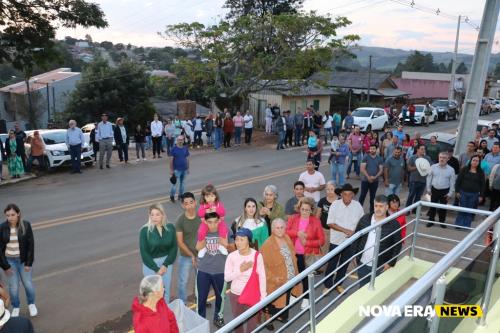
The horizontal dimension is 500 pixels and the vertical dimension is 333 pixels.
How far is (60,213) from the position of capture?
38.5 feet

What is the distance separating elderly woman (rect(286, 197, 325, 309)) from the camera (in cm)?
657

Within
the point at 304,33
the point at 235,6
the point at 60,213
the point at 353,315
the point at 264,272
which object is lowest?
the point at 60,213

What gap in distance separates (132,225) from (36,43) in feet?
29.4

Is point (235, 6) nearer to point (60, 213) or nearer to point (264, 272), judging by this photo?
point (60, 213)

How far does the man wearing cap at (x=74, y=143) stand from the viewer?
15586mm

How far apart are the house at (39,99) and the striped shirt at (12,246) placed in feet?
144

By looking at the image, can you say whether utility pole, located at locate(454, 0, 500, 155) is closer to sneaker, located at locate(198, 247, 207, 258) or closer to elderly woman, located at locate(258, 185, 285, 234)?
elderly woman, located at locate(258, 185, 285, 234)

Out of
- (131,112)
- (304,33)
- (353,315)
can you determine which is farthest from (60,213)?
(131,112)

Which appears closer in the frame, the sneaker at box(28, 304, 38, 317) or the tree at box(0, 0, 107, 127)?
the sneaker at box(28, 304, 38, 317)

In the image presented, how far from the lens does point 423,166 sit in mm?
10570

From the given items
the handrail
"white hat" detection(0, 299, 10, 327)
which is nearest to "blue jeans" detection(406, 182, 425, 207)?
the handrail

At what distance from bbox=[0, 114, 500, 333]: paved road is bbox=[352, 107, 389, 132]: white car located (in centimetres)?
825

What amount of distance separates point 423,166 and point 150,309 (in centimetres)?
802

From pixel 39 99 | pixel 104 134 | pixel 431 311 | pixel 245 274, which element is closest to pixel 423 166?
pixel 245 274
